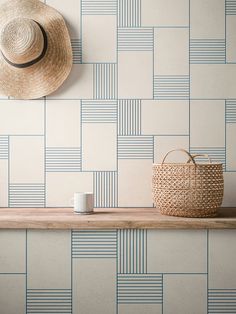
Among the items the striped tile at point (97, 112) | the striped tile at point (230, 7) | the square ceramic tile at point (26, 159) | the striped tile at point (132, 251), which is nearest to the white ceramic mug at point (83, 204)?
the striped tile at point (132, 251)

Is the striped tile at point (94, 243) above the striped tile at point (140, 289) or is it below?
above

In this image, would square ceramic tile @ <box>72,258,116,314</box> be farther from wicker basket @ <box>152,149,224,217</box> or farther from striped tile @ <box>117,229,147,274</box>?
wicker basket @ <box>152,149,224,217</box>

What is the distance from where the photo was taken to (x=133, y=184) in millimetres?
2301

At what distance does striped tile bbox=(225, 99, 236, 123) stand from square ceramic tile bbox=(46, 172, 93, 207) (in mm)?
794

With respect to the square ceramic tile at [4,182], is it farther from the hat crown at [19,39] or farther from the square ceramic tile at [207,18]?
the square ceramic tile at [207,18]

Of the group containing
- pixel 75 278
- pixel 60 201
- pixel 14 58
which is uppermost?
pixel 14 58

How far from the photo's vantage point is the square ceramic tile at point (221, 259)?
1844 millimetres

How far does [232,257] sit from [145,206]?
1.95 ft

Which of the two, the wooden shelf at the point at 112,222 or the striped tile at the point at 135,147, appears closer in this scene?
the wooden shelf at the point at 112,222

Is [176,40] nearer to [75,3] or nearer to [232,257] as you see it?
[75,3]

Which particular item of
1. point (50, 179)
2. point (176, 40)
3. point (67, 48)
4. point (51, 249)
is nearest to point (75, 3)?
point (67, 48)

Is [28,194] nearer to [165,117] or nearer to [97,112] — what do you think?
[97,112]

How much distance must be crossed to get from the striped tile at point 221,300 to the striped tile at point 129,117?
90 centimetres

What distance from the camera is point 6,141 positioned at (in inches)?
90.7
